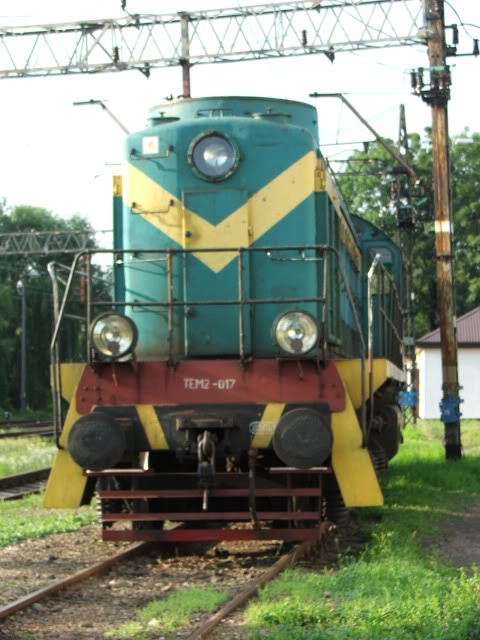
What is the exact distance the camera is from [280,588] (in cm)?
618

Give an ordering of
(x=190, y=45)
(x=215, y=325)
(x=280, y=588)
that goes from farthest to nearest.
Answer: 1. (x=190, y=45)
2. (x=215, y=325)
3. (x=280, y=588)

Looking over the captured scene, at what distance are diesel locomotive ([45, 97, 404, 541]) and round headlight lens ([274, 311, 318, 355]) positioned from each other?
0.03 ft

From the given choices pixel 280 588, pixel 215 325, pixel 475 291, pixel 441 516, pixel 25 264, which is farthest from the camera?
pixel 25 264

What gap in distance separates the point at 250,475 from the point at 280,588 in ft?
3.90

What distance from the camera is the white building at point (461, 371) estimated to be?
146ft

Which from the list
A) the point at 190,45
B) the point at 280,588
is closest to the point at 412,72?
the point at 190,45

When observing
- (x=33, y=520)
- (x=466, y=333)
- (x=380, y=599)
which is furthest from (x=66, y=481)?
(x=466, y=333)

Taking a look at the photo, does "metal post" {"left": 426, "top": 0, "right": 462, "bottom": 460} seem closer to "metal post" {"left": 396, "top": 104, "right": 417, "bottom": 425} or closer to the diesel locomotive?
the diesel locomotive

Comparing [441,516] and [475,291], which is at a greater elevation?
[475,291]

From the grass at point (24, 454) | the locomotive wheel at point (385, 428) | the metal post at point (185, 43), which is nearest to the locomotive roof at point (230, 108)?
the locomotive wheel at point (385, 428)

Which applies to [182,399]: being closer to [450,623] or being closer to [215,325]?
[215,325]

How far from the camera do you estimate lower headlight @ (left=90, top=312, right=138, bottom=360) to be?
7359mm

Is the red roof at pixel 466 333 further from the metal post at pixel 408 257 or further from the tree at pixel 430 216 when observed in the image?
the metal post at pixel 408 257

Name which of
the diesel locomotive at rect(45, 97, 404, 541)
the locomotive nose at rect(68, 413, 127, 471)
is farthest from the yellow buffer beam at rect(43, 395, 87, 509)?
the locomotive nose at rect(68, 413, 127, 471)
